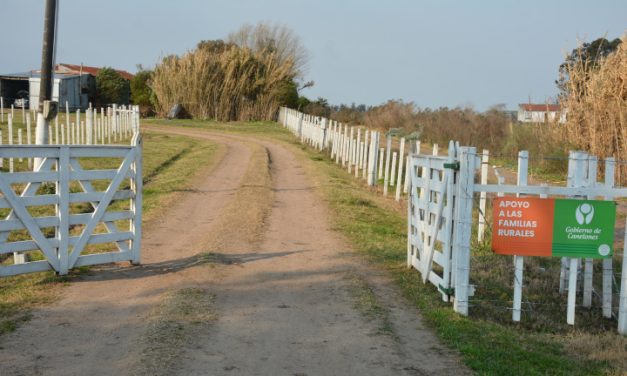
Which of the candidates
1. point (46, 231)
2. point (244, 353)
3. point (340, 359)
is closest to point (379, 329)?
point (340, 359)

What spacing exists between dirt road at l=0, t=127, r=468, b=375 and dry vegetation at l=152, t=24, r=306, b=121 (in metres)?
43.6

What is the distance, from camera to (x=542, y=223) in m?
8.20

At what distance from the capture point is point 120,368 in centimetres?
604

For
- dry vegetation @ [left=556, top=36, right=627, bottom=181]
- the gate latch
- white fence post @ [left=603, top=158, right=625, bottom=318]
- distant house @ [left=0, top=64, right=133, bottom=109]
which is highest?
distant house @ [left=0, top=64, right=133, bottom=109]

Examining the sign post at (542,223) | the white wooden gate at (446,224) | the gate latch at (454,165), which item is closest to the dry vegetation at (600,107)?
the white wooden gate at (446,224)

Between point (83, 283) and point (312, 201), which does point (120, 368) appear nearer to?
point (83, 283)

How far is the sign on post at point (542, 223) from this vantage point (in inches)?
322

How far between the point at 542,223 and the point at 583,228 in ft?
1.60

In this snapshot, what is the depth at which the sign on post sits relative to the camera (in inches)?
322

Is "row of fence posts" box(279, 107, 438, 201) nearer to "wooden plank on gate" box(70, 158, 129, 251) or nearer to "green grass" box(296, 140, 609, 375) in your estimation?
"green grass" box(296, 140, 609, 375)

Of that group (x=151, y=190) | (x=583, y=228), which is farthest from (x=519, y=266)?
(x=151, y=190)

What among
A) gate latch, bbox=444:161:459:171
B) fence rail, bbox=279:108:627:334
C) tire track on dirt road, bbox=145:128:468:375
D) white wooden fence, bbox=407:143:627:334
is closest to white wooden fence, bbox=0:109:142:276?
tire track on dirt road, bbox=145:128:468:375

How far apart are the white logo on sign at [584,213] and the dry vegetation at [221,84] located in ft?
160

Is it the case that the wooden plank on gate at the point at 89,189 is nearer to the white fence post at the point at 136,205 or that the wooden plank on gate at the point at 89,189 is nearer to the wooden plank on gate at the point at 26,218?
the white fence post at the point at 136,205
